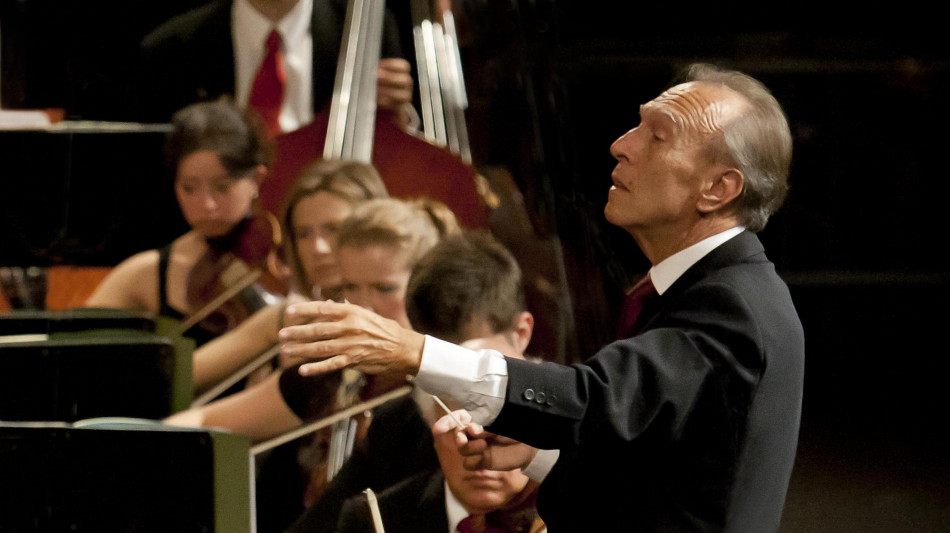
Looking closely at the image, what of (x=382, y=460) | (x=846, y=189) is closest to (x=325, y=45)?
Answer: (x=382, y=460)

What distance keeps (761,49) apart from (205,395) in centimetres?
153

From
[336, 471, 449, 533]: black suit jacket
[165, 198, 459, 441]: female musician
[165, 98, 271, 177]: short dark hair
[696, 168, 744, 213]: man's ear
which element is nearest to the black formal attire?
[336, 471, 449, 533]: black suit jacket

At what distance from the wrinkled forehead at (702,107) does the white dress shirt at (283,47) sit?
1.05 m

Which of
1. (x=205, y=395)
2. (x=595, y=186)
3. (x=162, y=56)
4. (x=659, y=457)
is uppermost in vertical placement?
(x=162, y=56)

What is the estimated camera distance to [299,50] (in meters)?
2.14

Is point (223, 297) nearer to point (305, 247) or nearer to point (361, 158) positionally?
point (305, 247)

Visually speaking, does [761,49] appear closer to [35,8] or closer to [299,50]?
[299,50]

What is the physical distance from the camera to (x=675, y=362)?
3.47 feet

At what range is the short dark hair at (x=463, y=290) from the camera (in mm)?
1654

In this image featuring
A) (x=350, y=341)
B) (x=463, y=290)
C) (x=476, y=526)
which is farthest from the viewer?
(x=463, y=290)

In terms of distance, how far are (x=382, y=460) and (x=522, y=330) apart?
0.27 m

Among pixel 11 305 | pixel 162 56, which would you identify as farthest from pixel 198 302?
pixel 162 56

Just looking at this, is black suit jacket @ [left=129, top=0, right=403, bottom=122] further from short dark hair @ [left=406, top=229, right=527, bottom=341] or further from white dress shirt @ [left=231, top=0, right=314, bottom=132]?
short dark hair @ [left=406, top=229, right=527, bottom=341]

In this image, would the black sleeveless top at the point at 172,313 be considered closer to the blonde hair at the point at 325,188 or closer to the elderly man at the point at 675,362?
the blonde hair at the point at 325,188
